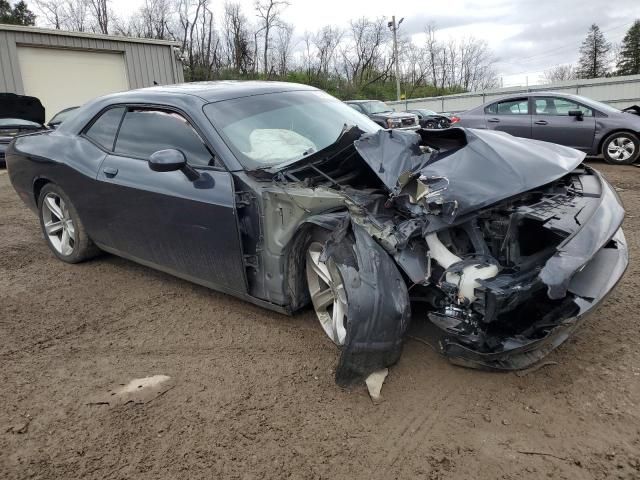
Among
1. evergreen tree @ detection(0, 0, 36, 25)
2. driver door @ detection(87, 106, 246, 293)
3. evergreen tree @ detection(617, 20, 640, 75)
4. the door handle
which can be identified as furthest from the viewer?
evergreen tree @ detection(617, 20, 640, 75)

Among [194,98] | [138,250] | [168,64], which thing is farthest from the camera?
[168,64]

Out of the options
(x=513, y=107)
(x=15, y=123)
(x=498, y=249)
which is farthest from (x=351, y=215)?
(x=15, y=123)

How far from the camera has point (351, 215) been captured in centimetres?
263

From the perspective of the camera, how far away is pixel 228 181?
10.3 ft

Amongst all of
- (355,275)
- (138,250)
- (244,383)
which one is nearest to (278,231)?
(355,275)

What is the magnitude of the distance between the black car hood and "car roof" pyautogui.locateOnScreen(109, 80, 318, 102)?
952 centimetres

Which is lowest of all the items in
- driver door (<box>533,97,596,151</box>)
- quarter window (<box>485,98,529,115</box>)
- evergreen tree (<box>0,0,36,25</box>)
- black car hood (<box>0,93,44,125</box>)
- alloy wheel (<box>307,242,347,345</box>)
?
alloy wheel (<box>307,242,347,345</box>)

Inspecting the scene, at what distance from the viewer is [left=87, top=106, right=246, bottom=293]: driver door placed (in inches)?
126

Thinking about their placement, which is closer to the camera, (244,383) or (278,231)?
(244,383)

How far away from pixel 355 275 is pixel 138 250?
7.10 ft

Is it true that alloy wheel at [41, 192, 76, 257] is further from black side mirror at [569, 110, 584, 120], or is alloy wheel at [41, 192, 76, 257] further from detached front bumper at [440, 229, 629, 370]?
black side mirror at [569, 110, 584, 120]

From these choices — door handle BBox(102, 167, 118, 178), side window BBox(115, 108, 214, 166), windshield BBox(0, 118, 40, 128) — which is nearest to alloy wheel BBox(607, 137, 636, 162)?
side window BBox(115, 108, 214, 166)

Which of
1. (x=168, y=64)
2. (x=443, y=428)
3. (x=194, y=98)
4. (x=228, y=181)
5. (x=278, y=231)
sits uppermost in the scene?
(x=168, y=64)

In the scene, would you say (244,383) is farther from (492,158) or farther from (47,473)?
(492,158)
